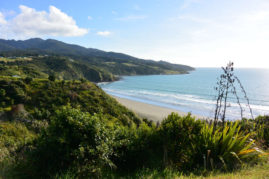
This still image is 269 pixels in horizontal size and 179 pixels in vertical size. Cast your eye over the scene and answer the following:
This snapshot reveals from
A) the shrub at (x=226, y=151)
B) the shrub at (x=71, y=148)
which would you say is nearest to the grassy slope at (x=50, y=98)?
the shrub at (x=71, y=148)

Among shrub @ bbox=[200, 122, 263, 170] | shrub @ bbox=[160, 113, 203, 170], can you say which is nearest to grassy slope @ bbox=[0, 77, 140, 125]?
shrub @ bbox=[160, 113, 203, 170]

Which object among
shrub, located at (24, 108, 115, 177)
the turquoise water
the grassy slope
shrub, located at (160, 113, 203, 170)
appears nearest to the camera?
shrub, located at (24, 108, 115, 177)

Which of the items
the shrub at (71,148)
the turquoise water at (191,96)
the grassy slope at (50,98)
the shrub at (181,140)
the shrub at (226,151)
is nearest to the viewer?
the shrub at (71,148)

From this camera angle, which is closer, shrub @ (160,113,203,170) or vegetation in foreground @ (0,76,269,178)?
vegetation in foreground @ (0,76,269,178)

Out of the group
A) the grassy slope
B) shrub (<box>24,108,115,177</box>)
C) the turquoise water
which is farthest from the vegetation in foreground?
the grassy slope

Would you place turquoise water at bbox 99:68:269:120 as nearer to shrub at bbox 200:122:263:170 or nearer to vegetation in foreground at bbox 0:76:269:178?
shrub at bbox 200:122:263:170

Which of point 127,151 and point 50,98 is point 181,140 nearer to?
point 127,151

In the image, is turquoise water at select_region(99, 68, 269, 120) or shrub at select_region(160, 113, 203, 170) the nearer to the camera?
shrub at select_region(160, 113, 203, 170)

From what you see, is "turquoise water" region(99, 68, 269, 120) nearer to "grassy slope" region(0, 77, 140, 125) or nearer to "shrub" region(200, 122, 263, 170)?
"shrub" region(200, 122, 263, 170)

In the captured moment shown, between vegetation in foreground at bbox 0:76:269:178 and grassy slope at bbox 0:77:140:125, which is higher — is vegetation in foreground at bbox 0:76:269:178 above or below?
above

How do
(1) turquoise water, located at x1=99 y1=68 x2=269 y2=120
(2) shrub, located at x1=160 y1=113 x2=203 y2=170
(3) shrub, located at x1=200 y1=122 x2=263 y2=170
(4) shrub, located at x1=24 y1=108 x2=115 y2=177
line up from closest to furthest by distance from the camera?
(4) shrub, located at x1=24 y1=108 x2=115 y2=177 < (3) shrub, located at x1=200 y1=122 x2=263 y2=170 < (2) shrub, located at x1=160 y1=113 x2=203 y2=170 < (1) turquoise water, located at x1=99 y1=68 x2=269 y2=120

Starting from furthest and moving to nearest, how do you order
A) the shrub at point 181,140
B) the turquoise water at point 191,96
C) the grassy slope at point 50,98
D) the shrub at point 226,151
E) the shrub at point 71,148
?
the turquoise water at point 191,96 → the grassy slope at point 50,98 → the shrub at point 181,140 → the shrub at point 226,151 → the shrub at point 71,148

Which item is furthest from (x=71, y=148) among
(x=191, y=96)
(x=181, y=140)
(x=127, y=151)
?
(x=191, y=96)

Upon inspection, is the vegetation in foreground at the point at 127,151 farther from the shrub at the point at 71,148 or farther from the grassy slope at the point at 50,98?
the grassy slope at the point at 50,98
